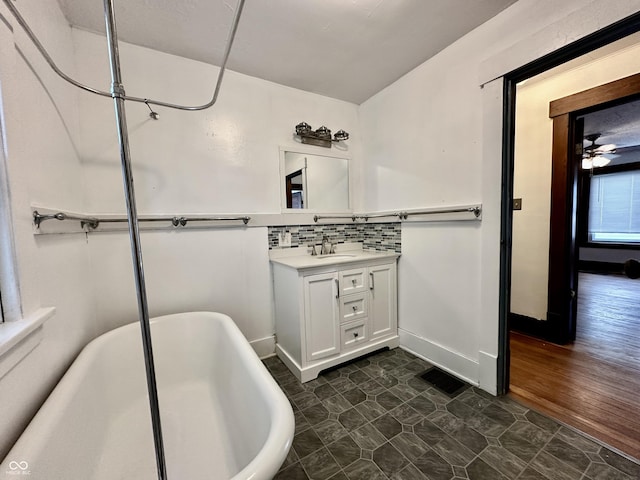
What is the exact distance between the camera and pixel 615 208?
4934 millimetres

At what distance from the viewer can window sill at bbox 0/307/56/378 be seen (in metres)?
0.67

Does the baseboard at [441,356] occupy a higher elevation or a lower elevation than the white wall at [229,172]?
lower

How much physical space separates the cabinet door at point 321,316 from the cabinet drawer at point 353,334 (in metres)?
0.06

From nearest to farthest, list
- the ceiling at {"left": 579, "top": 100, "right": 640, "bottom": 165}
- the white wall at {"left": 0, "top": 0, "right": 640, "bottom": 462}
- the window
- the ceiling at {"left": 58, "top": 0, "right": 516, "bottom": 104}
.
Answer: the white wall at {"left": 0, "top": 0, "right": 640, "bottom": 462} < the ceiling at {"left": 58, "top": 0, "right": 516, "bottom": 104} < the ceiling at {"left": 579, "top": 100, "right": 640, "bottom": 165} < the window

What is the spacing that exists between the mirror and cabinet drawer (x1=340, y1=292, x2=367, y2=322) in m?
0.90

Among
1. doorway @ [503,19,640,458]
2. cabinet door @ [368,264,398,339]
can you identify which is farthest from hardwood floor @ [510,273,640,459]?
cabinet door @ [368,264,398,339]

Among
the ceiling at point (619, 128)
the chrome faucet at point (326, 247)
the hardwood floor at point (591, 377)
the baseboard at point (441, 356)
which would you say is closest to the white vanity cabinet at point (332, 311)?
the baseboard at point (441, 356)

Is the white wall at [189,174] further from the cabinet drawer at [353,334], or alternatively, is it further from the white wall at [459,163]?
the white wall at [459,163]

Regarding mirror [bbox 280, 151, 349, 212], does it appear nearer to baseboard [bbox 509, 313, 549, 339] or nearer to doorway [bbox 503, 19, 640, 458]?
doorway [bbox 503, 19, 640, 458]

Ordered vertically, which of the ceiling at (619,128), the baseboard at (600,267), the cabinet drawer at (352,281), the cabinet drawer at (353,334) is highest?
the ceiling at (619,128)

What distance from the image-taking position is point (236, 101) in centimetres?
193

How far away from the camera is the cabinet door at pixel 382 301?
80.0 inches

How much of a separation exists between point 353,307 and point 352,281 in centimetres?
21

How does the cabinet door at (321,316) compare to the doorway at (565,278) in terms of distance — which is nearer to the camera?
the doorway at (565,278)
